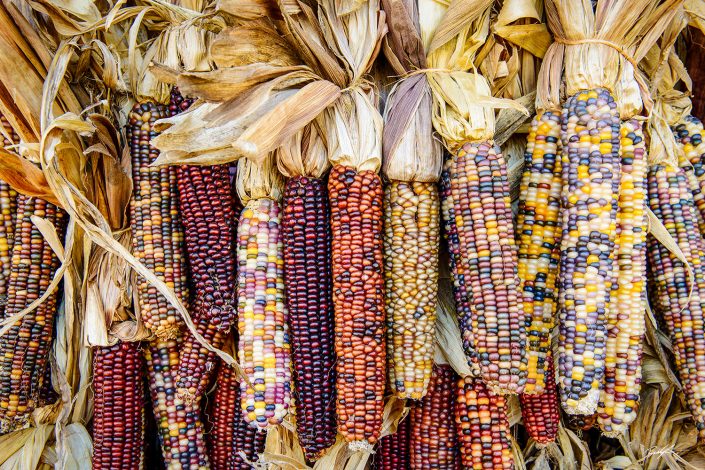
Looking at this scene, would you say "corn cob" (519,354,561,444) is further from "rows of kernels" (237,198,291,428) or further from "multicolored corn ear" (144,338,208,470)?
"multicolored corn ear" (144,338,208,470)

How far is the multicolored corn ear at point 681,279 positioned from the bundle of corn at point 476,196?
106 cm

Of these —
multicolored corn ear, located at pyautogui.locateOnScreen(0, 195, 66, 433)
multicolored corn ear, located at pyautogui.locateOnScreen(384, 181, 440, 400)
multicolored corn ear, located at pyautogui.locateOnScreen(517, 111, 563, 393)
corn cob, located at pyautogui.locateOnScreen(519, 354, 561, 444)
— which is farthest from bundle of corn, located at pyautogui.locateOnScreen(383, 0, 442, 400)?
multicolored corn ear, located at pyautogui.locateOnScreen(0, 195, 66, 433)

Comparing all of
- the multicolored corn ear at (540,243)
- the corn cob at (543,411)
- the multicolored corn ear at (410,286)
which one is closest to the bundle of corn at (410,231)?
the multicolored corn ear at (410,286)

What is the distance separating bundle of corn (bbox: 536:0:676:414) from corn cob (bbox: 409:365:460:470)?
2.09 ft

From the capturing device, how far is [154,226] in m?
2.78

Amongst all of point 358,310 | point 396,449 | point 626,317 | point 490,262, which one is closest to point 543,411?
point 626,317

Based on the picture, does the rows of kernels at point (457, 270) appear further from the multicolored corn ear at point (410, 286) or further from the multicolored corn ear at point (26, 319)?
the multicolored corn ear at point (26, 319)

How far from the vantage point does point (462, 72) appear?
2666 millimetres

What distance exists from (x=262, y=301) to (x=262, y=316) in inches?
3.1

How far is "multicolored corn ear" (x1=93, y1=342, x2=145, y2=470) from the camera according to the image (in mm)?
2756

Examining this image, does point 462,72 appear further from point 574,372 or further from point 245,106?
point 574,372

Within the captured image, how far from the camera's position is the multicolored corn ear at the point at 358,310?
2.31 m

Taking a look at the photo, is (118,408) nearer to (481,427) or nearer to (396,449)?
(396,449)

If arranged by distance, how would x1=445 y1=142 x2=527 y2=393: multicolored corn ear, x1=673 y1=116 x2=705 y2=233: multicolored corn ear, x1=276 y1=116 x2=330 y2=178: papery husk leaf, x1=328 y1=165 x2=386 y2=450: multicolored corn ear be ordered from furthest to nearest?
x1=673 y1=116 x2=705 y2=233: multicolored corn ear, x1=276 y1=116 x2=330 y2=178: papery husk leaf, x1=328 y1=165 x2=386 y2=450: multicolored corn ear, x1=445 y1=142 x2=527 y2=393: multicolored corn ear
